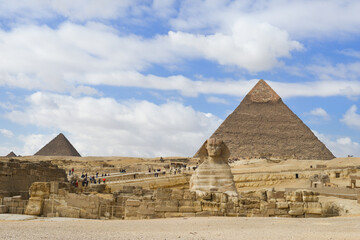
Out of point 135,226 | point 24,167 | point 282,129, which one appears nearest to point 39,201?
point 135,226

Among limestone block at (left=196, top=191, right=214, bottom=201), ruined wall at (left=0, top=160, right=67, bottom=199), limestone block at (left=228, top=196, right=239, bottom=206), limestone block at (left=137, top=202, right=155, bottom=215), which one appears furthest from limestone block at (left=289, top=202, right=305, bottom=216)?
ruined wall at (left=0, top=160, right=67, bottom=199)

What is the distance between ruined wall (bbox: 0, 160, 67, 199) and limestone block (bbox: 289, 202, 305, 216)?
5.53 m

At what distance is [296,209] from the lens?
351 inches

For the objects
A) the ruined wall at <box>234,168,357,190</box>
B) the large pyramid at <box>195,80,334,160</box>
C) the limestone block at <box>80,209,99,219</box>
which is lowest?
the limestone block at <box>80,209,99,219</box>

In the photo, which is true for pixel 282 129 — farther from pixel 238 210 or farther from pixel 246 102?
pixel 238 210

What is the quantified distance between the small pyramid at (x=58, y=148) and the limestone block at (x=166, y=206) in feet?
222

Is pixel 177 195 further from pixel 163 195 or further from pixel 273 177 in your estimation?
pixel 273 177

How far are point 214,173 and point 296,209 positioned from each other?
4950 millimetres

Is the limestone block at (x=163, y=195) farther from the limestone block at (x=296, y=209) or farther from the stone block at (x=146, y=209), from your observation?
the limestone block at (x=296, y=209)

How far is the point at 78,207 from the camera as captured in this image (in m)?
8.56

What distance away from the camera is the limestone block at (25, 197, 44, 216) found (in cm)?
818

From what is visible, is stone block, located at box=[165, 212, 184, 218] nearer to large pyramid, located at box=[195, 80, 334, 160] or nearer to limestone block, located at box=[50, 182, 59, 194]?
limestone block, located at box=[50, 182, 59, 194]

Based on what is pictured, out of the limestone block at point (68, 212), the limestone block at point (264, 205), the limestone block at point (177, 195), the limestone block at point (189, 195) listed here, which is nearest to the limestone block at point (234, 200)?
the limestone block at point (264, 205)

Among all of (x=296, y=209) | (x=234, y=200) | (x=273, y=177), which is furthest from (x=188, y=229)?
(x=273, y=177)
